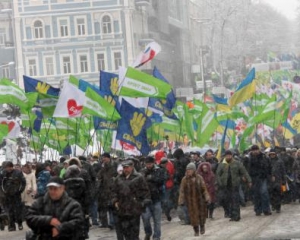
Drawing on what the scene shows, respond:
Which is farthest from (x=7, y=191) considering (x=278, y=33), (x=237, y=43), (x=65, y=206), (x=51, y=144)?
(x=278, y=33)

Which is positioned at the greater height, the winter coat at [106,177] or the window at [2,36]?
the window at [2,36]

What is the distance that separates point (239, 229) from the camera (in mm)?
20016

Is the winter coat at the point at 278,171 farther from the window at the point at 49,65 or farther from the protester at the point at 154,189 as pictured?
the window at the point at 49,65

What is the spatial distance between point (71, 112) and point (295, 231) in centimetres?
824

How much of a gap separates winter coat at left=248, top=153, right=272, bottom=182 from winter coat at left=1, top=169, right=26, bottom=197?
4578 mm

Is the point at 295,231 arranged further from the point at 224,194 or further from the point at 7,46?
the point at 7,46

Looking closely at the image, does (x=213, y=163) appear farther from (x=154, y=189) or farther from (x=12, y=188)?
(x=154, y=189)

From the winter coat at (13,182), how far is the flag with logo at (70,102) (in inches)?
121

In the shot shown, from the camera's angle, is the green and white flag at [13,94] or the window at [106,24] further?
the window at [106,24]

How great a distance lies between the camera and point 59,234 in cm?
1134

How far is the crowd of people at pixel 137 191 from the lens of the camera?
1155 centimetres

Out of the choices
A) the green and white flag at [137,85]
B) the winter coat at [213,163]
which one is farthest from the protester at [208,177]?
the green and white flag at [137,85]

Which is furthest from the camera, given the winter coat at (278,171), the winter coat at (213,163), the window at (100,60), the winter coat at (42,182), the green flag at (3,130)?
the window at (100,60)

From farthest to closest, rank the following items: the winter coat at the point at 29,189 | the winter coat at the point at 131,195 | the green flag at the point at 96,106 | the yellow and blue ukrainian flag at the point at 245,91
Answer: the yellow and blue ukrainian flag at the point at 245,91 < the green flag at the point at 96,106 < the winter coat at the point at 29,189 < the winter coat at the point at 131,195
